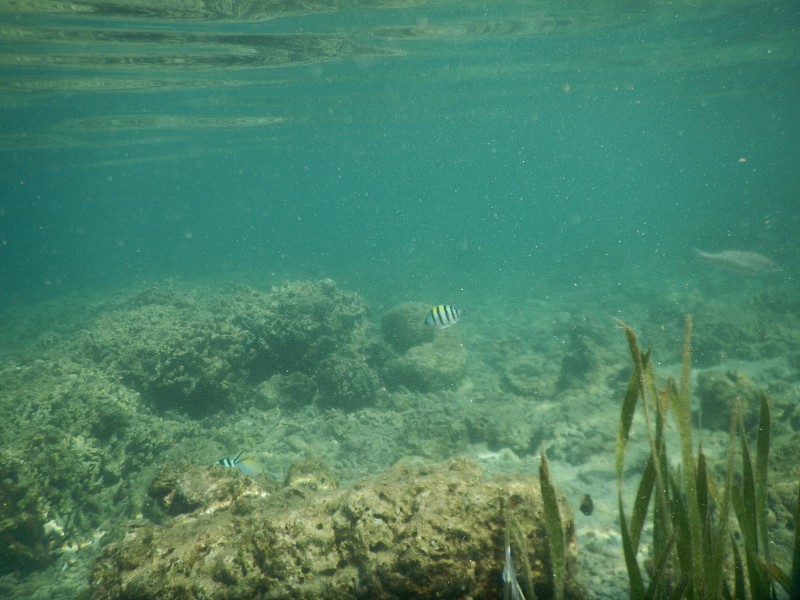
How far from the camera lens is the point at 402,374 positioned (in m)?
12.5

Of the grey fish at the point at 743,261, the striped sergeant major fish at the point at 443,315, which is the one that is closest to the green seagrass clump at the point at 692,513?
the striped sergeant major fish at the point at 443,315

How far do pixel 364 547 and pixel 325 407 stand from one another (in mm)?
8390

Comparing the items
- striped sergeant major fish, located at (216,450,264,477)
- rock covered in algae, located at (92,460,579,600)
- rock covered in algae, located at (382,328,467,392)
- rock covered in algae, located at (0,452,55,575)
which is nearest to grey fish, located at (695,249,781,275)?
rock covered in algae, located at (382,328,467,392)

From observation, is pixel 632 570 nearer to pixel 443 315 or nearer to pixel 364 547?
pixel 364 547

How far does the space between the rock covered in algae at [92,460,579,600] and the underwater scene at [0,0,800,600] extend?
2 cm

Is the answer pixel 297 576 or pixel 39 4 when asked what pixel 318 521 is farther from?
pixel 39 4

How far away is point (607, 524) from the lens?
5250 millimetres

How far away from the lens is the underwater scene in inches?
111

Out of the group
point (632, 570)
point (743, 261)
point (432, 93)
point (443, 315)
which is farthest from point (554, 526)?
point (432, 93)

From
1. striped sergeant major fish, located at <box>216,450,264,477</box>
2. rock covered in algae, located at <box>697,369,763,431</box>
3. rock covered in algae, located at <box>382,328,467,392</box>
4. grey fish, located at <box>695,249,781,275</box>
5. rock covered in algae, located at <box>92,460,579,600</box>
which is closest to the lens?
rock covered in algae, located at <box>92,460,579,600</box>

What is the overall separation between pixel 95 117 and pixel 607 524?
34.6 m

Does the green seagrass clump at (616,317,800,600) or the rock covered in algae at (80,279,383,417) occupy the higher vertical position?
the green seagrass clump at (616,317,800,600)

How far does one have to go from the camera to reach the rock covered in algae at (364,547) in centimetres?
274

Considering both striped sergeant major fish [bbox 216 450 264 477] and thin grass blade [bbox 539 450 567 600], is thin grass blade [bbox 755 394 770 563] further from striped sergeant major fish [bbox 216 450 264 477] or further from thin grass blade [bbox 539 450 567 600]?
striped sergeant major fish [bbox 216 450 264 477]
